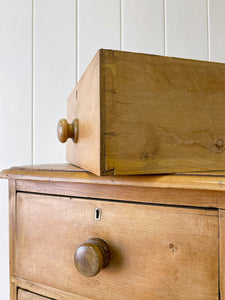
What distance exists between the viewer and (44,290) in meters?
0.54

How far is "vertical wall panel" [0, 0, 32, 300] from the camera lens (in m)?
0.99

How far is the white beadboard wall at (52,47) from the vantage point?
917 millimetres

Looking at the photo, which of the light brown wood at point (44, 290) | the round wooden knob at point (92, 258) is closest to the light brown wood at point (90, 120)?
the round wooden knob at point (92, 258)

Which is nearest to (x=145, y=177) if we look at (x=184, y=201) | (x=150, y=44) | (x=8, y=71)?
(x=184, y=201)

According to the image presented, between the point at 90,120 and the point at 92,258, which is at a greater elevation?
the point at 90,120

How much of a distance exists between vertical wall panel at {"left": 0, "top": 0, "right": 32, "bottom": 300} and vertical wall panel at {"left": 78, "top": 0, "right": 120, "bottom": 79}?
0.18m

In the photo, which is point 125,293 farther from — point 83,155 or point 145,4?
point 145,4

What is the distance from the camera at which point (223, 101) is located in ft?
1.52

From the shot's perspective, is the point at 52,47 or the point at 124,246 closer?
the point at 124,246

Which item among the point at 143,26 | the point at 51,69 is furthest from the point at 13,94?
the point at 143,26

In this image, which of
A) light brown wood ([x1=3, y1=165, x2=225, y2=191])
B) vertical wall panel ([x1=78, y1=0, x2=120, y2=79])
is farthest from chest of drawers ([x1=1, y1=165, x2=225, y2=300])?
vertical wall panel ([x1=78, y1=0, x2=120, y2=79])

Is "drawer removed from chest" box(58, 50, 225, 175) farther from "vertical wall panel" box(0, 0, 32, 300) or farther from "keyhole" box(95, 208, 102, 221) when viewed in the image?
"vertical wall panel" box(0, 0, 32, 300)

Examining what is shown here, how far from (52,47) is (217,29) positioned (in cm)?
54

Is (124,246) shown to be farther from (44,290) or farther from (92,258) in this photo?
(44,290)
